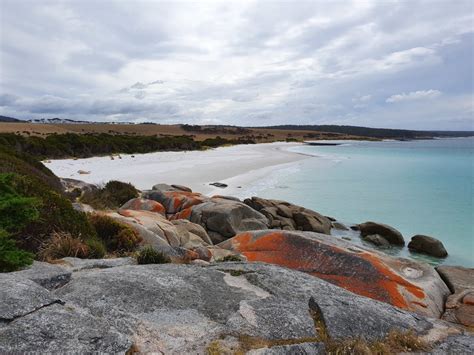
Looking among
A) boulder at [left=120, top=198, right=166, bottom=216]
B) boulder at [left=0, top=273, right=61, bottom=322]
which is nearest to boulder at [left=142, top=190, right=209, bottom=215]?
boulder at [left=120, top=198, right=166, bottom=216]

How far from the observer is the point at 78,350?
3.30 metres

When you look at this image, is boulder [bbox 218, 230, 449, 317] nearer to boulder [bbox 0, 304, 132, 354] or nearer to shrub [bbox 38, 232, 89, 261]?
shrub [bbox 38, 232, 89, 261]

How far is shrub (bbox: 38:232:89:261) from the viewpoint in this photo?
23.2 ft

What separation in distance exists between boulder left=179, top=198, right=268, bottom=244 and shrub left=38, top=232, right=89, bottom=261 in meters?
7.29

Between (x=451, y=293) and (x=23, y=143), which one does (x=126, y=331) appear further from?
(x=23, y=143)

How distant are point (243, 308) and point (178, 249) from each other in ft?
14.9

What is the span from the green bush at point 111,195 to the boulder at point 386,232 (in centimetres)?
1233

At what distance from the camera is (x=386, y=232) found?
17.6m

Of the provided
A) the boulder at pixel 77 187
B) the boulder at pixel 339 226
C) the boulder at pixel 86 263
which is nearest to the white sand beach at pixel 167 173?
the boulder at pixel 77 187

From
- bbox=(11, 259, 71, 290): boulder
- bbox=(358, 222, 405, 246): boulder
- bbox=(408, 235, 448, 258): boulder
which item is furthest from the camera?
bbox=(358, 222, 405, 246): boulder

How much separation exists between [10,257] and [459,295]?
30.8ft

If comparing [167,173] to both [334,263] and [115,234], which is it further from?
[334,263]

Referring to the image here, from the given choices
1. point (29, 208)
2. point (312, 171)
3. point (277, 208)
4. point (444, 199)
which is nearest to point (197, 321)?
point (29, 208)

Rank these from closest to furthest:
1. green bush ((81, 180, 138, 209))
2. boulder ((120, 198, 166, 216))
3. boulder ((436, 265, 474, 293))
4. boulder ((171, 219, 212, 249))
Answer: boulder ((436, 265, 474, 293)) → boulder ((171, 219, 212, 249)) → boulder ((120, 198, 166, 216)) → green bush ((81, 180, 138, 209))
